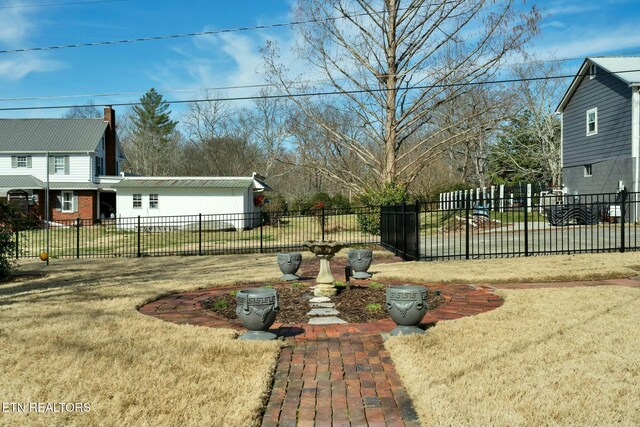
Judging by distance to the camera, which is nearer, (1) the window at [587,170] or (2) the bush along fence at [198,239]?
(2) the bush along fence at [198,239]

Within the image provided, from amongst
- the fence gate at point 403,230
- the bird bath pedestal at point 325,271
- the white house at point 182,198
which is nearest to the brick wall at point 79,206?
the white house at point 182,198

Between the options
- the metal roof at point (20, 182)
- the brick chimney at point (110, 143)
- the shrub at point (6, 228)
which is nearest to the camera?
the shrub at point (6, 228)

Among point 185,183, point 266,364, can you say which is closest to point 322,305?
point 266,364

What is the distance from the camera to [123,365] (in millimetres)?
4840

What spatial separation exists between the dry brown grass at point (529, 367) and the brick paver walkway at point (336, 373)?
0.20 meters

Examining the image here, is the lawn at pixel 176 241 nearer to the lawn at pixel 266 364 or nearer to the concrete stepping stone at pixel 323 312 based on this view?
the concrete stepping stone at pixel 323 312

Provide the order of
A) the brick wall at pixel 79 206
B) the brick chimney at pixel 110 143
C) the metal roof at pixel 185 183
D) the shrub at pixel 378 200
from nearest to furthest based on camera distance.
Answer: the shrub at pixel 378 200 < the metal roof at pixel 185 183 < the brick wall at pixel 79 206 < the brick chimney at pixel 110 143

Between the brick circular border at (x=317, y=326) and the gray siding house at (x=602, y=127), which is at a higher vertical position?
the gray siding house at (x=602, y=127)

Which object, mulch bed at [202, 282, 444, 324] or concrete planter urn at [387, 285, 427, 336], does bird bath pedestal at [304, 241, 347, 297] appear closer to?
mulch bed at [202, 282, 444, 324]

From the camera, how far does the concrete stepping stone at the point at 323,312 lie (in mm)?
7453

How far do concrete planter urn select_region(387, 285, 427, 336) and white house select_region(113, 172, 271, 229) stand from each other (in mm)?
22657

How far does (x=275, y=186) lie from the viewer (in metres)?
54.5

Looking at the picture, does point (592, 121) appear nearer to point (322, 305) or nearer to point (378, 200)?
point (378, 200)

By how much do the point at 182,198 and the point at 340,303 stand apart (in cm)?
2255
